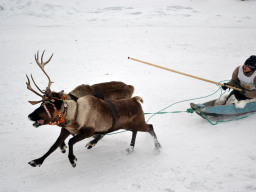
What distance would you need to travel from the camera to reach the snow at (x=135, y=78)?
11.9ft

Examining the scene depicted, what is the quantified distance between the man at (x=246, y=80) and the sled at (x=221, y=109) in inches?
9.4

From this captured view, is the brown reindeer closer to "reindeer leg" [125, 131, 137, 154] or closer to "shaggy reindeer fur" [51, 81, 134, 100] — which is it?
"reindeer leg" [125, 131, 137, 154]

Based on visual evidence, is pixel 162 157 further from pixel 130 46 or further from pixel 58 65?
pixel 130 46

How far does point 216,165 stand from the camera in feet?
12.5

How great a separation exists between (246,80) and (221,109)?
35.0 inches

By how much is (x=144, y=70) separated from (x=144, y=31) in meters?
5.49

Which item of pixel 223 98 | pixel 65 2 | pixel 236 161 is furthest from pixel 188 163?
pixel 65 2

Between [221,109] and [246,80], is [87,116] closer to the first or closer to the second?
[221,109]

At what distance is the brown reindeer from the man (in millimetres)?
2611

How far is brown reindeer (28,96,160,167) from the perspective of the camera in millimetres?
3195

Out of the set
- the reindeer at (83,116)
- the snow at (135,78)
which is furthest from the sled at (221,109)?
the reindeer at (83,116)

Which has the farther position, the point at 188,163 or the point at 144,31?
the point at 144,31

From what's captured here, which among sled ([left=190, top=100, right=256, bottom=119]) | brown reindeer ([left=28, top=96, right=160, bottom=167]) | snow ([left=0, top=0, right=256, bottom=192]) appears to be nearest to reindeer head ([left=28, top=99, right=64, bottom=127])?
brown reindeer ([left=28, top=96, right=160, bottom=167])

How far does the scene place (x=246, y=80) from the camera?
5.36m
